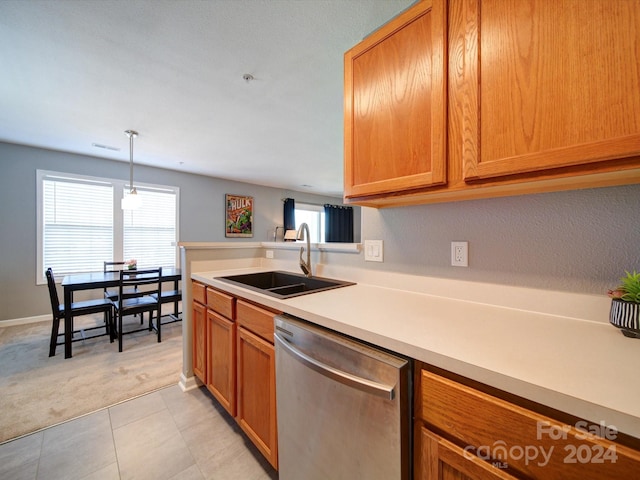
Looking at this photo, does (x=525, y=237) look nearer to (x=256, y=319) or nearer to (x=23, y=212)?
(x=256, y=319)

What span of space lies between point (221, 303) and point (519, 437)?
1465mm

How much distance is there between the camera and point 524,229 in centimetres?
103

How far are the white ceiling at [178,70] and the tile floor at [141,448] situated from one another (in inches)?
97.7

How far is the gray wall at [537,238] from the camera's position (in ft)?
2.83

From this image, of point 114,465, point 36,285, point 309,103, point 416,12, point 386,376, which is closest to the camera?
point 386,376

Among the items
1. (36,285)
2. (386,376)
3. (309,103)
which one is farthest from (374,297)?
(36,285)

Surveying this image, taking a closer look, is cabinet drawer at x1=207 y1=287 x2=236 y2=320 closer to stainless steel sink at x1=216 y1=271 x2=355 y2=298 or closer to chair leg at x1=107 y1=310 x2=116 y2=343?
stainless steel sink at x1=216 y1=271 x2=355 y2=298

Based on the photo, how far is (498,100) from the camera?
2.73ft

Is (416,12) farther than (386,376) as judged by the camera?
Yes

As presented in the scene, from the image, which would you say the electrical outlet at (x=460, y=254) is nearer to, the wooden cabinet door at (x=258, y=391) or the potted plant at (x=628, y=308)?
the potted plant at (x=628, y=308)

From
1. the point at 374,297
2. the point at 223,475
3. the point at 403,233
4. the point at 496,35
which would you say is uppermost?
the point at 496,35

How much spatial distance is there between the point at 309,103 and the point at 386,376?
246cm

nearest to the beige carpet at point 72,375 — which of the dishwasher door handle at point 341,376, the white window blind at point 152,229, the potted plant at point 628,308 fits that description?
the white window blind at point 152,229

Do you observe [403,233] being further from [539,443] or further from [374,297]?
[539,443]
